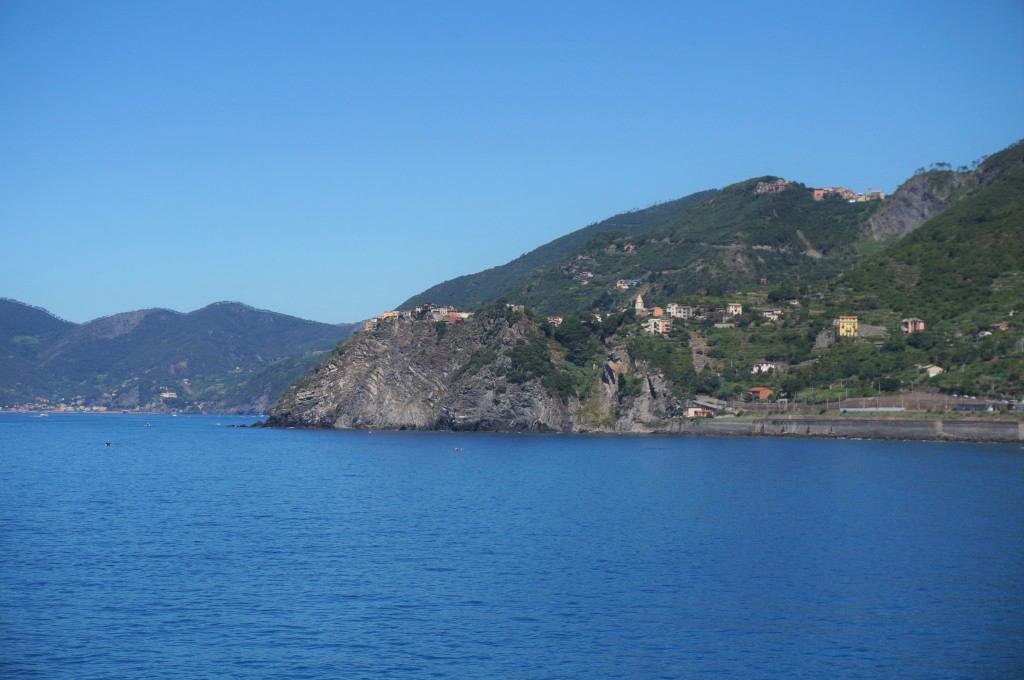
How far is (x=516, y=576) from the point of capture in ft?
129

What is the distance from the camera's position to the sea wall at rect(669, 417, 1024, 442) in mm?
113875

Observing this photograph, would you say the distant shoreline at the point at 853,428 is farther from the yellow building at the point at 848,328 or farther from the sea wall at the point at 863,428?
the yellow building at the point at 848,328

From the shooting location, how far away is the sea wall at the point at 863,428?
374 ft

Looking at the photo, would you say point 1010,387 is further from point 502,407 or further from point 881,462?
point 502,407

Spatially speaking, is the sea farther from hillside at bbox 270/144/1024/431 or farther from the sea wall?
hillside at bbox 270/144/1024/431

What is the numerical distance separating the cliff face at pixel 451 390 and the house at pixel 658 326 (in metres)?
16.4

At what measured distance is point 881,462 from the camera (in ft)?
295

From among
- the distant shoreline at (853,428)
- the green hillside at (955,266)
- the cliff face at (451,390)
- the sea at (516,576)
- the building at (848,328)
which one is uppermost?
the green hillside at (955,266)

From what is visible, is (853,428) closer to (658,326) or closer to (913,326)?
(913,326)

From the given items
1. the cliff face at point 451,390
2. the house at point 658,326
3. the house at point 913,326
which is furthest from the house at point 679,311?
the house at point 913,326

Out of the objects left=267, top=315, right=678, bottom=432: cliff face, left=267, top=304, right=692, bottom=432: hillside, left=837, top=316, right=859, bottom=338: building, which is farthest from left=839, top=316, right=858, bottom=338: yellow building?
left=267, top=315, right=678, bottom=432: cliff face

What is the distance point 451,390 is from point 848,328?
2249 inches

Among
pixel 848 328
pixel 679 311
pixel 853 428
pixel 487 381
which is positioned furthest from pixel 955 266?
pixel 487 381

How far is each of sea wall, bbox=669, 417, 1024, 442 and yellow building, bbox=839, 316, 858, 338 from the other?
86.3 ft
